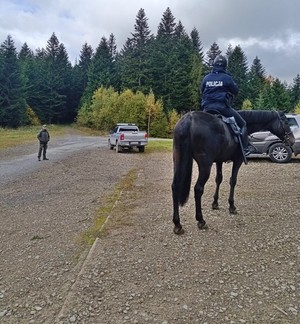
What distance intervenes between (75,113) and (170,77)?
23479 millimetres

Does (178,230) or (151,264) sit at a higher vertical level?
(178,230)

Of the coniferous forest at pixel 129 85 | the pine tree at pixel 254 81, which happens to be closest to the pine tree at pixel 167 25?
the coniferous forest at pixel 129 85

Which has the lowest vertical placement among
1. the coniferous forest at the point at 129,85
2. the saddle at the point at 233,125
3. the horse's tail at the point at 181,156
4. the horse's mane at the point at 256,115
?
the horse's tail at the point at 181,156

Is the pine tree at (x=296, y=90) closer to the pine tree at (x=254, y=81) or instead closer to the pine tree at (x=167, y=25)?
the pine tree at (x=254, y=81)

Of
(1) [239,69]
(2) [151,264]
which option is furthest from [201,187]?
(1) [239,69]

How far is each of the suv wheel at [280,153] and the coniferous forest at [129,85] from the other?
Result: 1583 inches

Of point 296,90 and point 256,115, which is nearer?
point 256,115

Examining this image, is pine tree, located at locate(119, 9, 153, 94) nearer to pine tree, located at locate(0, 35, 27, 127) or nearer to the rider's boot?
pine tree, located at locate(0, 35, 27, 127)

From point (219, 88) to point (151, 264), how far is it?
11.0 ft

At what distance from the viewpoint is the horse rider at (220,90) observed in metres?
5.77

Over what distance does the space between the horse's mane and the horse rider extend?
62 cm

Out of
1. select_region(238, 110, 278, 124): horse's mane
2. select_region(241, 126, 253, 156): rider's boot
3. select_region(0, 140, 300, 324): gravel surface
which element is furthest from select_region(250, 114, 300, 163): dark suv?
select_region(241, 126, 253, 156): rider's boot

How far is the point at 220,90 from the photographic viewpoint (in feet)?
19.0

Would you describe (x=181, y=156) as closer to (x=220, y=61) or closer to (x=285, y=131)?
(x=220, y=61)
